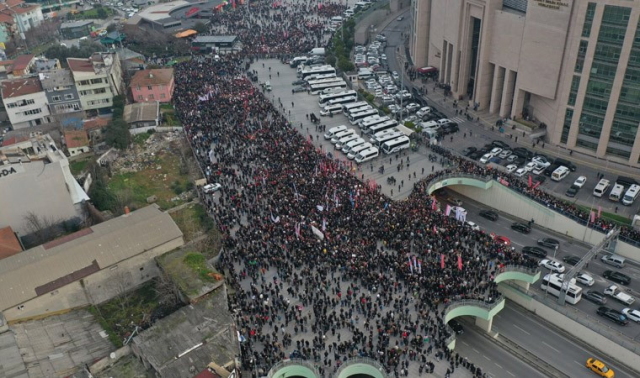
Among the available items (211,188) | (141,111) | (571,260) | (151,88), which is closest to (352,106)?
(211,188)

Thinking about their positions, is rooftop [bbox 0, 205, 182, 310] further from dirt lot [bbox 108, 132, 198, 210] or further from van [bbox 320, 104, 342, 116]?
van [bbox 320, 104, 342, 116]

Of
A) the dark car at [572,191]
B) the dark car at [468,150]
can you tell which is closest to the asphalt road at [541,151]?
the dark car at [572,191]

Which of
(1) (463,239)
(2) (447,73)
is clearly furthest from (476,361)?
(2) (447,73)

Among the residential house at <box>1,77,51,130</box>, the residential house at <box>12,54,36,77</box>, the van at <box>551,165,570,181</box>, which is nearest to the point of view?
the van at <box>551,165,570,181</box>

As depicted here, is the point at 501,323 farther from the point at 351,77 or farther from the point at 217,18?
the point at 217,18

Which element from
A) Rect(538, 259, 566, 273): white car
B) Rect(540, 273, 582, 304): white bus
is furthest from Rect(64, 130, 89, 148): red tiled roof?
Rect(540, 273, 582, 304): white bus

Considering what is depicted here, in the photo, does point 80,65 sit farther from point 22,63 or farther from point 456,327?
point 456,327
